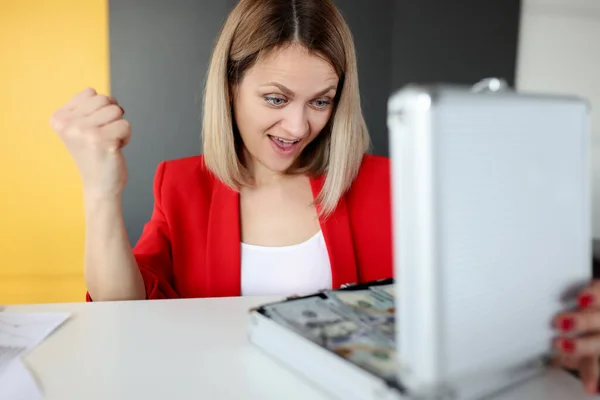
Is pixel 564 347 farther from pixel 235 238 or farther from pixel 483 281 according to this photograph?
pixel 235 238

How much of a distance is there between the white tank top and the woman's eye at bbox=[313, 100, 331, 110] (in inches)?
12.1

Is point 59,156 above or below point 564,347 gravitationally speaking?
above

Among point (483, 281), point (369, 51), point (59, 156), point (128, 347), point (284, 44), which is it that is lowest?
point (128, 347)

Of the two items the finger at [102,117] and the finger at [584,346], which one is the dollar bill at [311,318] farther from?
the finger at [102,117]

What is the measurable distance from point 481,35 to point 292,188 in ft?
4.26

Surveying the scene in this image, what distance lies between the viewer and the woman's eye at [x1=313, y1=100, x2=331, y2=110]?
3.82ft

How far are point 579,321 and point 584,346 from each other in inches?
0.9

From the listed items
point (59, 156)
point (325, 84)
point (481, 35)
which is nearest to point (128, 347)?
point (325, 84)

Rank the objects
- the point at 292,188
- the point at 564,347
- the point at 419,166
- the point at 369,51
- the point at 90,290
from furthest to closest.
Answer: the point at 369,51
the point at 292,188
the point at 90,290
the point at 564,347
the point at 419,166

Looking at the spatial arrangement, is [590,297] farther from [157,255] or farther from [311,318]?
[157,255]

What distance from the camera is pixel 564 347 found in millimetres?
476

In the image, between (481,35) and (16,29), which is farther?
(481,35)

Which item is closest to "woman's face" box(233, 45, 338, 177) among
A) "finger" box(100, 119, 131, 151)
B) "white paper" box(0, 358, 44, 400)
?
"finger" box(100, 119, 131, 151)

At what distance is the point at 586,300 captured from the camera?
0.47 m
